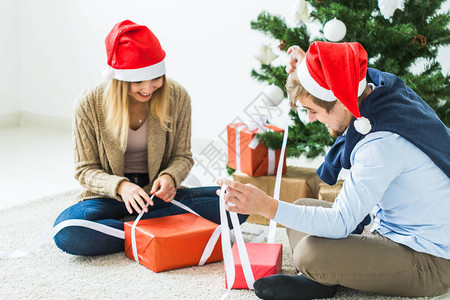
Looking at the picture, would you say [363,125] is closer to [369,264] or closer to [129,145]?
[369,264]

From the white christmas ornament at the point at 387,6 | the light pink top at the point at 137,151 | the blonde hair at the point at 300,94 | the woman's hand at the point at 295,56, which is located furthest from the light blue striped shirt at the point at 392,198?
the light pink top at the point at 137,151

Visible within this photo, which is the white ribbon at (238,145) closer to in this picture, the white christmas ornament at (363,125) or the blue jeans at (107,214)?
the blue jeans at (107,214)

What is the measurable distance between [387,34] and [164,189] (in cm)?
90

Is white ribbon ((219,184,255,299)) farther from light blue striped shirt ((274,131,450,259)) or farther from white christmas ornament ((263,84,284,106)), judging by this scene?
white christmas ornament ((263,84,284,106))

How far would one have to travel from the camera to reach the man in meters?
1.36

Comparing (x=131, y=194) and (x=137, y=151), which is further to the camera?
(x=137, y=151)

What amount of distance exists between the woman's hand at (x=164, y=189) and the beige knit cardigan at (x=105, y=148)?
5cm

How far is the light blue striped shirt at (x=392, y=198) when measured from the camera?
1367mm

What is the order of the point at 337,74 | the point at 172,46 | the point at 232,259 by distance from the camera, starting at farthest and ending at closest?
1. the point at 172,46
2. the point at 232,259
3. the point at 337,74

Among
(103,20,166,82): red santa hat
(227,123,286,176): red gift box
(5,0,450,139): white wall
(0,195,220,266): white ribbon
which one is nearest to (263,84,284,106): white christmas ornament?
(227,123,286,176): red gift box

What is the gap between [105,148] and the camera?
6.38 ft

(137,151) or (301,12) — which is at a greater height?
(301,12)

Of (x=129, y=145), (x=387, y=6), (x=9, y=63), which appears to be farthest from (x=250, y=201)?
(x=9, y=63)

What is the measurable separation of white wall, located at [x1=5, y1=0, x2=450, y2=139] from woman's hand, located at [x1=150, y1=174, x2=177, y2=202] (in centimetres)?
145
